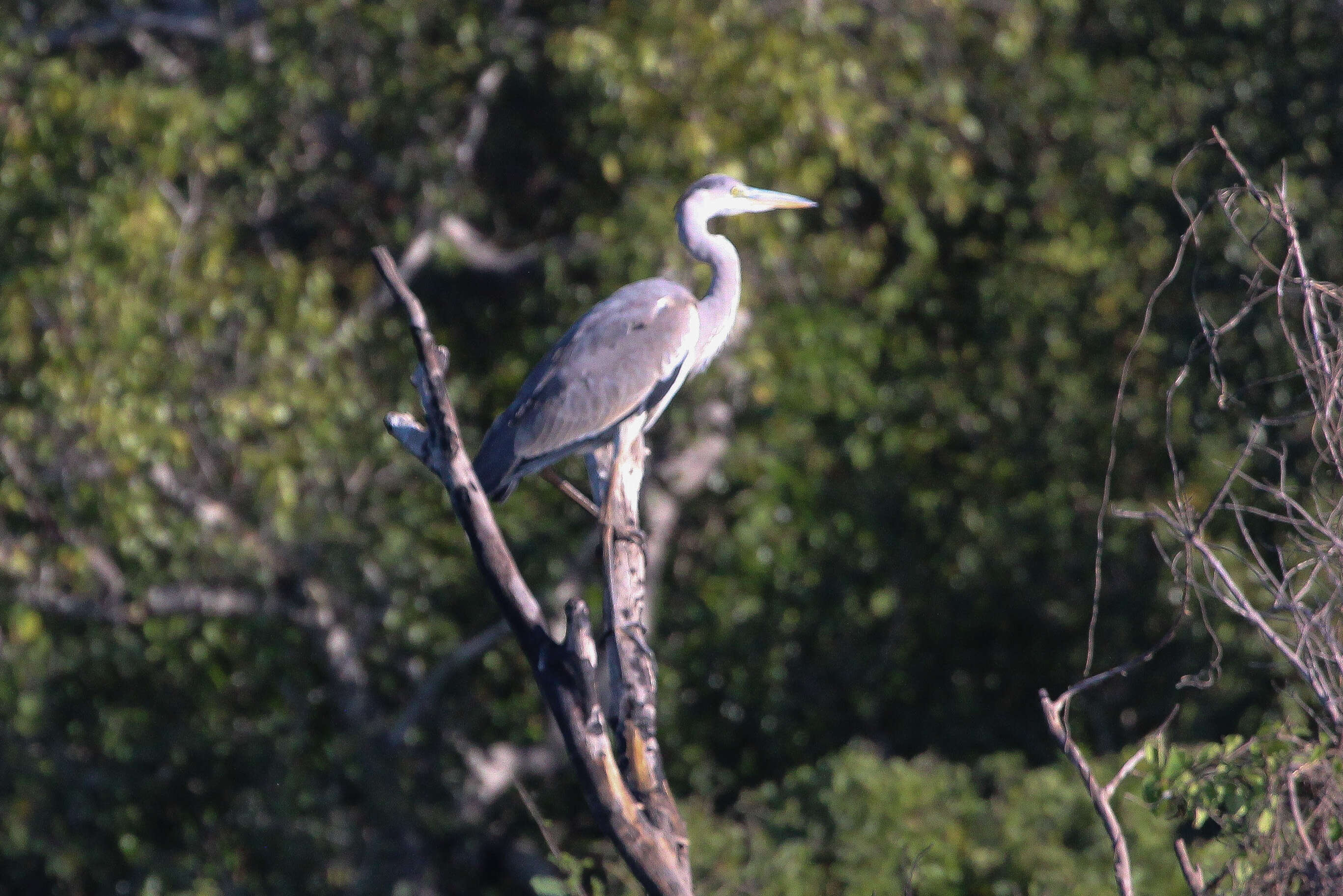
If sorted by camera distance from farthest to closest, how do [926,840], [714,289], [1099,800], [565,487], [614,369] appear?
[926,840] → [714,289] → [614,369] → [565,487] → [1099,800]

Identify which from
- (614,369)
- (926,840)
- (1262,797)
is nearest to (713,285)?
(614,369)

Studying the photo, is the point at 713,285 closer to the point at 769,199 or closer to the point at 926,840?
the point at 769,199

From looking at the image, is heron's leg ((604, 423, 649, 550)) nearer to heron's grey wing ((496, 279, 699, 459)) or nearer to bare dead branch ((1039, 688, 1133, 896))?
heron's grey wing ((496, 279, 699, 459))

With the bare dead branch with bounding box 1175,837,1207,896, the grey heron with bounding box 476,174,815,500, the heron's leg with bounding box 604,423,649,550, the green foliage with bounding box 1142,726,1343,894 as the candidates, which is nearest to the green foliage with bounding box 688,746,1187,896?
the heron's leg with bounding box 604,423,649,550

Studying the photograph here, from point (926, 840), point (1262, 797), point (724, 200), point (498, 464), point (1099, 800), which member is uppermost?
point (724, 200)

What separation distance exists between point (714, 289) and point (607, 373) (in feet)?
1.68

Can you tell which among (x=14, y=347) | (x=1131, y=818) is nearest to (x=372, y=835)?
(x=14, y=347)

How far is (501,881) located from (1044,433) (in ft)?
11.4

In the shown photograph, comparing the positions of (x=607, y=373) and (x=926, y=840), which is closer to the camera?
(x=607, y=373)

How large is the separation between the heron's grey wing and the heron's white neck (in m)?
0.06

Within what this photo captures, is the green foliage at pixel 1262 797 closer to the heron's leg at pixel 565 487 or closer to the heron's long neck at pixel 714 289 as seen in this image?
the heron's leg at pixel 565 487

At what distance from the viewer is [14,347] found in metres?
7.05

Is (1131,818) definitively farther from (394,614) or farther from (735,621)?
(394,614)

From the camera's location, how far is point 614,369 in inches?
200
